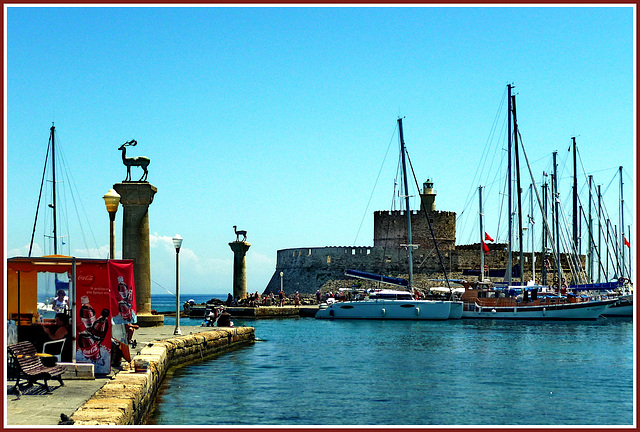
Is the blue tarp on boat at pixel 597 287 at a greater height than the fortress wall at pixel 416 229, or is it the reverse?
the fortress wall at pixel 416 229

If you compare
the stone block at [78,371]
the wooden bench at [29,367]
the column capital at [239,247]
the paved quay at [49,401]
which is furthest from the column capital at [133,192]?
the column capital at [239,247]

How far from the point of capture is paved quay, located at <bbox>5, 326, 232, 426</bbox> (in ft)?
25.9

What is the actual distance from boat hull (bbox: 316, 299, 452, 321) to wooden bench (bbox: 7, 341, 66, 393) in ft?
89.6

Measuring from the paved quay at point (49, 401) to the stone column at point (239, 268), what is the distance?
3114 centimetres

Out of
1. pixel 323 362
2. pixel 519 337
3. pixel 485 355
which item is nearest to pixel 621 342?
pixel 519 337

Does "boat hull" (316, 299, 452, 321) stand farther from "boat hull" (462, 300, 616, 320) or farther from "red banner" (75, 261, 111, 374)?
"red banner" (75, 261, 111, 374)

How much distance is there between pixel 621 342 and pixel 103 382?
63.4 feet

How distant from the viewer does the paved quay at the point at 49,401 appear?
7.89 m

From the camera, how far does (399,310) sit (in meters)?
36.4

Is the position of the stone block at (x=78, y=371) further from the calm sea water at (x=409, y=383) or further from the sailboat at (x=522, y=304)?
the sailboat at (x=522, y=304)

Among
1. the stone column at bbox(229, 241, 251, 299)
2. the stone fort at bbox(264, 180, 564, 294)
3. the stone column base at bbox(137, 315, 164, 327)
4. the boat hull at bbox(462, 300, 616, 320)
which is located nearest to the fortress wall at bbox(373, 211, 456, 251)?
the stone fort at bbox(264, 180, 564, 294)

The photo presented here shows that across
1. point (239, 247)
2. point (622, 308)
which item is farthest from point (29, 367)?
point (622, 308)

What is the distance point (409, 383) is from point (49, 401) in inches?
317

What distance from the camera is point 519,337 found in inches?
1070
